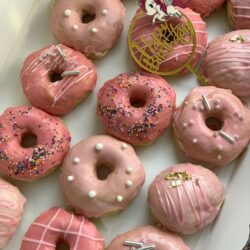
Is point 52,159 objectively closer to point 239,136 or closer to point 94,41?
point 94,41

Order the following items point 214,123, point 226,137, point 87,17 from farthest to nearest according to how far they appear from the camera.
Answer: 1. point 87,17
2. point 214,123
3. point 226,137

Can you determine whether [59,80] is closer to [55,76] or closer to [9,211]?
[55,76]

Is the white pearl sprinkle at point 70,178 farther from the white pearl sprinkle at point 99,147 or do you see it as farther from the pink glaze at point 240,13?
the pink glaze at point 240,13

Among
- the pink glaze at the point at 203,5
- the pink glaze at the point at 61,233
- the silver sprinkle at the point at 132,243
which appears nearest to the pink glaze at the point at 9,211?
the pink glaze at the point at 61,233

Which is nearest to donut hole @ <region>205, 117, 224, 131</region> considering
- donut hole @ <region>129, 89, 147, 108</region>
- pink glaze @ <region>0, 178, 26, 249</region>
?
donut hole @ <region>129, 89, 147, 108</region>

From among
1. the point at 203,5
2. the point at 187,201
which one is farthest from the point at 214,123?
the point at 203,5

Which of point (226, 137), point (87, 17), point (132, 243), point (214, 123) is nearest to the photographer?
point (132, 243)

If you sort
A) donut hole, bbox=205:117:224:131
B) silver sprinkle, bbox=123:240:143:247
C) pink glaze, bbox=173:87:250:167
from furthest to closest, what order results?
donut hole, bbox=205:117:224:131
pink glaze, bbox=173:87:250:167
silver sprinkle, bbox=123:240:143:247

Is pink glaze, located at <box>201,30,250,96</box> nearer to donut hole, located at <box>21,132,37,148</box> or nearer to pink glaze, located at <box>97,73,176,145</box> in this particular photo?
pink glaze, located at <box>97,73,176,145</box>
